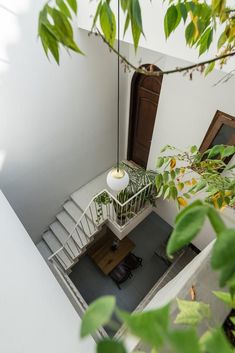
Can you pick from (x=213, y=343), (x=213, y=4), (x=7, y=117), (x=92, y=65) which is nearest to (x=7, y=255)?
(x=7, y=117)

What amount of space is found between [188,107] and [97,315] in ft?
9.44

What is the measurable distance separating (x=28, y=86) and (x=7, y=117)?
0.48m

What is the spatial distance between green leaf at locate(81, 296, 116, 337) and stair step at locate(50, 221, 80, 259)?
4.02 meters

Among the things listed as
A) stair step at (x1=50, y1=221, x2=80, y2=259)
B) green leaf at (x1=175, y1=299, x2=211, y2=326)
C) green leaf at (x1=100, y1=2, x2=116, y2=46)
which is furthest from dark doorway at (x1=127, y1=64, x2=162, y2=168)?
green leaf at (x1=175, y1=299, x2=211, y2=326)

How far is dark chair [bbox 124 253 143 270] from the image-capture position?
4.51 meters

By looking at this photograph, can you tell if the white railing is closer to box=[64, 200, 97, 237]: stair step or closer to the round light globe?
box=[64, 200, 97, 237]: stair step

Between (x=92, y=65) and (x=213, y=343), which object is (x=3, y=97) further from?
(x=213, y=343)

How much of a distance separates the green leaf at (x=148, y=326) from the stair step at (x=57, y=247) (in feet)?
13.8

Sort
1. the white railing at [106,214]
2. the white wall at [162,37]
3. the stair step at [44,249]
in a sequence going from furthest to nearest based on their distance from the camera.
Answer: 1. the stair step at [44,249]
2. the white railing at [106,214]
3. the white wall at [162,37]

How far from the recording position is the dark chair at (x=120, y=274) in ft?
14.2

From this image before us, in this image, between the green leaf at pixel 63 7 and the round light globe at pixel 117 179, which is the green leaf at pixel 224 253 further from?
the round light globe at pixel 117 179

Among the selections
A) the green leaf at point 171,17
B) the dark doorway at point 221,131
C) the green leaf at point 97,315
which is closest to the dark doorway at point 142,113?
the dark doorway at point 221,131

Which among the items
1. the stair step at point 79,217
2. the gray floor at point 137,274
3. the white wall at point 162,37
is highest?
the white wall at point 162,37

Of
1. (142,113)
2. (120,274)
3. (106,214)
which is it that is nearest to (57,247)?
(106,214)
